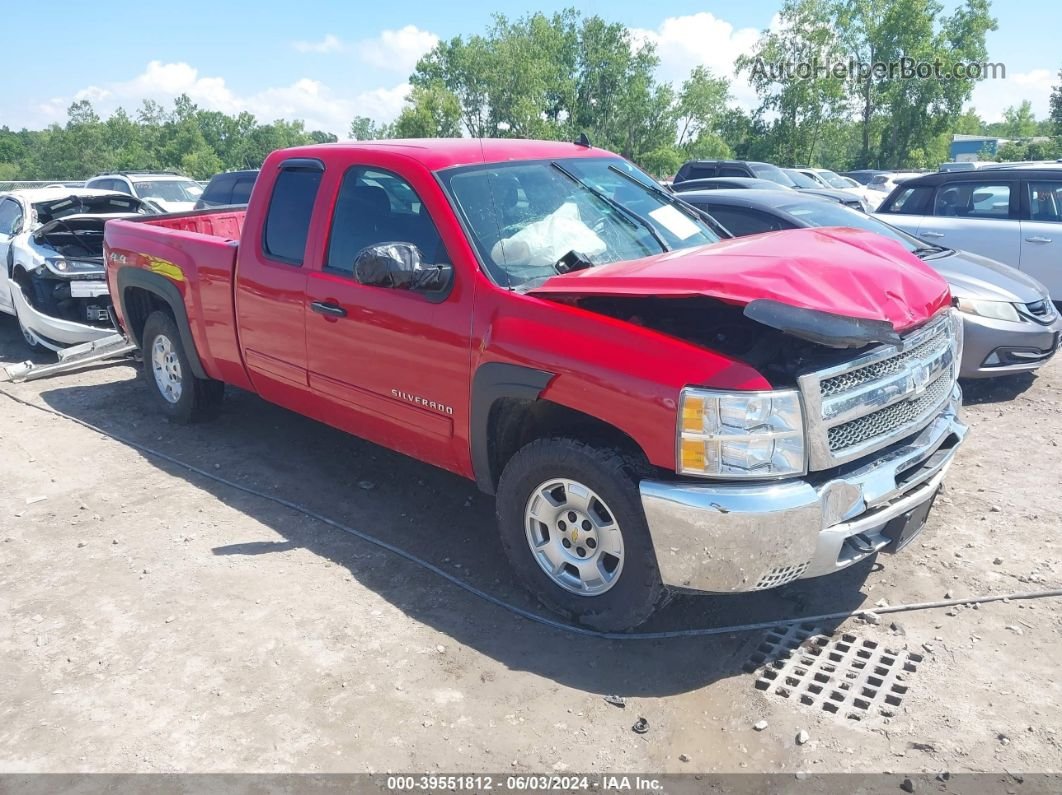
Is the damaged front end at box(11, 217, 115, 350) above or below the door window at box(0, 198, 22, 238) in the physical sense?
below

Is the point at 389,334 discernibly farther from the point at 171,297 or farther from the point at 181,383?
the point at 181,383

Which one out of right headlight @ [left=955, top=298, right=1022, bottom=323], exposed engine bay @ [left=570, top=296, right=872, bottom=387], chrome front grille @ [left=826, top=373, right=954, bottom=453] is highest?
exposed engine bay @ [left=570, top=296, right=872, bottom=387]

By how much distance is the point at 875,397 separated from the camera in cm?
330

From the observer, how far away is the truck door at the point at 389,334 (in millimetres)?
3889

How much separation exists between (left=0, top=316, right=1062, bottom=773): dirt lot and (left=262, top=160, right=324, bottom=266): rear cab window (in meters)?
1.48

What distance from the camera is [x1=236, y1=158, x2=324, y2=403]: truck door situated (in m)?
4.70

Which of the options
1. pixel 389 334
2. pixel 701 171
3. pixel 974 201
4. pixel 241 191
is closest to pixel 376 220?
pixel 389 334

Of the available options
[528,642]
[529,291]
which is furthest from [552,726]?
[529,291]

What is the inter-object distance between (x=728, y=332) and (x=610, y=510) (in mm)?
889

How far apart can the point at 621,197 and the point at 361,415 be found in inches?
72.9

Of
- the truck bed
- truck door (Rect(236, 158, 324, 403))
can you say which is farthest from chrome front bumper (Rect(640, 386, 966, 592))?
the truck bed

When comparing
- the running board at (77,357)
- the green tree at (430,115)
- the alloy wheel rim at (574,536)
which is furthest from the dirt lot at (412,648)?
the green tree at (430,115)

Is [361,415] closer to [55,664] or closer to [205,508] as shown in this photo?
[205,508]
